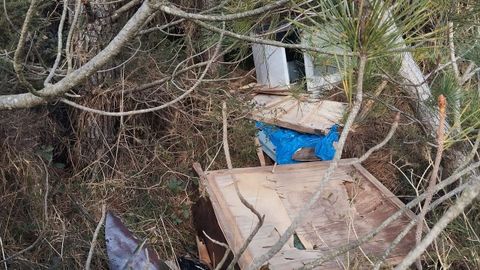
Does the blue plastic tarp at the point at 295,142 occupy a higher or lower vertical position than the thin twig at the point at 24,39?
lower

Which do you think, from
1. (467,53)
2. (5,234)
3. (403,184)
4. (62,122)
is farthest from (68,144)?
(467,53)

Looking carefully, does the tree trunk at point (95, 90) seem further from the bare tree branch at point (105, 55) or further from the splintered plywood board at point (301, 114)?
the bare tree branch at point (105, 55)

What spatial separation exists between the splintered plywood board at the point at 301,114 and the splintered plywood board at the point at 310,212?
0.47 metres

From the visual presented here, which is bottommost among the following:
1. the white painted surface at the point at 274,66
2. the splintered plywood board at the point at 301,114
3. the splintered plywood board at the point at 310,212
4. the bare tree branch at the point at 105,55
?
the splintered plywood board at the point at 310,212

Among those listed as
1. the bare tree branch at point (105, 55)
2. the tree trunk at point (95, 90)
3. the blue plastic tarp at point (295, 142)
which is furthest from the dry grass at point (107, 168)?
the bare tree branch at point (105, 55)

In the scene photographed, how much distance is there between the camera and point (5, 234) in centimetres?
313

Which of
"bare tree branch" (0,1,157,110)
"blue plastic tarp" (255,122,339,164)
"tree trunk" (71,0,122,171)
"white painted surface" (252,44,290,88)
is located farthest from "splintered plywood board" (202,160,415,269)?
"bare tree branch" (0,1,157,110)

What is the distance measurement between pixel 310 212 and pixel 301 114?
126cm

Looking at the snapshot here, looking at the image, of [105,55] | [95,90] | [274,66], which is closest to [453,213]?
[105,55]

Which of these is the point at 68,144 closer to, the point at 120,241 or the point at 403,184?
the point at 120,241

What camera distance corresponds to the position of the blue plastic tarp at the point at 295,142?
3.95 meters

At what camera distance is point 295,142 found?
13.4 feet

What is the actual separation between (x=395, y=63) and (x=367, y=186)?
1303 mm

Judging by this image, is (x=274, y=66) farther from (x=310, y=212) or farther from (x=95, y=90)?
(x=310, y=212)
